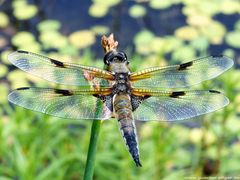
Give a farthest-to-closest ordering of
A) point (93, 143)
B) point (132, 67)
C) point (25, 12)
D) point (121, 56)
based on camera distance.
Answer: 1. point (25, 12)
2. point (132, 67)
3. point (121, 56)
4. point (93, 143)

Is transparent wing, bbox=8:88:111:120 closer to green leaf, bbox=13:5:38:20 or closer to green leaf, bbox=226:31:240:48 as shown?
green leaf, bbox=226:31:240:48

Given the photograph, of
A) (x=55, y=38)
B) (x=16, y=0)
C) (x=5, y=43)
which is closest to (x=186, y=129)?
(x=55, y=38)

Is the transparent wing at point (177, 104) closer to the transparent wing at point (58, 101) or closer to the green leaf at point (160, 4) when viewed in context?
the transparent wing at point (58, 101)

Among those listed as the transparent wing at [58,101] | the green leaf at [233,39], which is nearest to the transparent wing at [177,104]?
the transparent wing at [58,101]

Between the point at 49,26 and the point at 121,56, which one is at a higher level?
the point at 49,26

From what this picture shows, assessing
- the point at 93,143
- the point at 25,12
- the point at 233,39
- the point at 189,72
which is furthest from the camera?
the point at 25,12

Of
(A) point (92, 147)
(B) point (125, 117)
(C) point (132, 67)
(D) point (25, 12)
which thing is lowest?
(A) point (92, 147)

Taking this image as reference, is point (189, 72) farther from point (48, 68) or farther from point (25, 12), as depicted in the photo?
point (25, 12)

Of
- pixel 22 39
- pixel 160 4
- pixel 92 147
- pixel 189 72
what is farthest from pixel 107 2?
pixel 92 147
